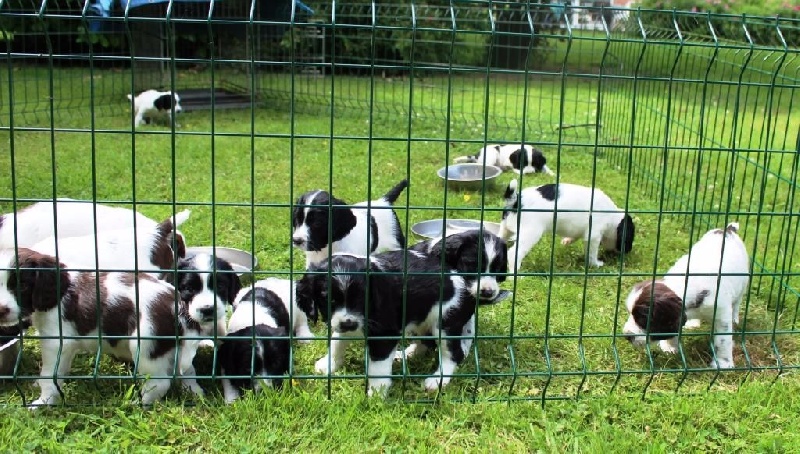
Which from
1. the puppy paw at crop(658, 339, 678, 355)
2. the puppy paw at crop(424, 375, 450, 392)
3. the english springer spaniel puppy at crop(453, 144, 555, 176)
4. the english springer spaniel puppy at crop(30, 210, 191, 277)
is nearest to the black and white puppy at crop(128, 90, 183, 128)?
the english springer spaniel puppy at crop(453, 144, 555, 176)

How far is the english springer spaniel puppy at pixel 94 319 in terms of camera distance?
3910 millimetres

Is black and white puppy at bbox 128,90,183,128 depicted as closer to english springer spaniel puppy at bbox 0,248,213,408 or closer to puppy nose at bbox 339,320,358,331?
english springer spaniel puppy at bbox 0,248,213,408

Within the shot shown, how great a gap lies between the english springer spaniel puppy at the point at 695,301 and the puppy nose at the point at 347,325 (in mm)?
1574

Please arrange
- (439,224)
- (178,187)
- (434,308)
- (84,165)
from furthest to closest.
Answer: (84,165)
(178,187)
(439,224)
(434,308)

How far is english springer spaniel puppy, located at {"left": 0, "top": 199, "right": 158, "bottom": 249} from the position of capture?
533 cm

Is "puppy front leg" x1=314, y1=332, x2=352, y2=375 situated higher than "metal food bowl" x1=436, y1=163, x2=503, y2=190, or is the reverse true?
"metal food bowl" x1=436, y1=163, x2=503, y2=190

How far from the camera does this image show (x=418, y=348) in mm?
4859

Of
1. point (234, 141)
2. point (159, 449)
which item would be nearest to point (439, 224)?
point (159, 449)

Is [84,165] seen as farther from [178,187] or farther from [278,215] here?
[278,215]

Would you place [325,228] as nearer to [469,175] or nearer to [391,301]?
[391,301]

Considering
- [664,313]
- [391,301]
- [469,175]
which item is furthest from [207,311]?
[469,175]

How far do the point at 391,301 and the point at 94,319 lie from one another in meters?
1.49

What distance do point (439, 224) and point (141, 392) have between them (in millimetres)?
3780

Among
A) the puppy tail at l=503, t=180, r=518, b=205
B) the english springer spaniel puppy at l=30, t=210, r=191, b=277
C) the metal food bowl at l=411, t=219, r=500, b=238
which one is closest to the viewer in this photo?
the english springer spaniel puppy at l=30, t=210, r=191, b=277
